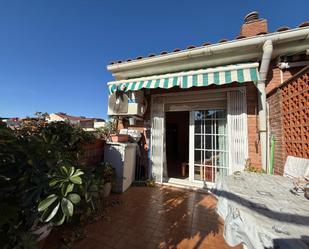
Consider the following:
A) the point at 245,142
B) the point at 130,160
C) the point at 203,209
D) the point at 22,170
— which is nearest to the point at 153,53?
the point at 130,160

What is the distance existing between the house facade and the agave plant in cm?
515

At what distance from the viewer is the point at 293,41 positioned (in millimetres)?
5176

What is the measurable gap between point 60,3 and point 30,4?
118cm

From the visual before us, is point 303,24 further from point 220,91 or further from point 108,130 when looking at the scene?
point 108,130

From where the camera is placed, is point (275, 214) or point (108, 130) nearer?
point (275, 214)

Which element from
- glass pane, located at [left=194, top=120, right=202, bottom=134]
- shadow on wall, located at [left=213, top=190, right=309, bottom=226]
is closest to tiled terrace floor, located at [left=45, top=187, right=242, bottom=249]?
shadow on wall, located at [left=213, top=190, right=309, bottom=226]

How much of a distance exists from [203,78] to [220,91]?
145cm

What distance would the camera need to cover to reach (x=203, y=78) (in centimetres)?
584

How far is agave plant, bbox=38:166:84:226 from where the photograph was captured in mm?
1723

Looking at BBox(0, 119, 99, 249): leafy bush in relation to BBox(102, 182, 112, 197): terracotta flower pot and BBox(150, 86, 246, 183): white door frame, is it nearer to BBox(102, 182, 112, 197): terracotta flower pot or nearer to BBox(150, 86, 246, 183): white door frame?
BBox(102, 182, 112, 197): terracotta flower pot

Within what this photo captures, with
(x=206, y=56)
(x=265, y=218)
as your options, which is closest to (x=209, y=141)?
(x=206, y=56)

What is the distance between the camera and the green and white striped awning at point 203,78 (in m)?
5.36

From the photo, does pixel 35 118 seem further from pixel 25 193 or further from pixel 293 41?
pixel 293 41

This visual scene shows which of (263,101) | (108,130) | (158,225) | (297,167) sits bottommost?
(158,225)
